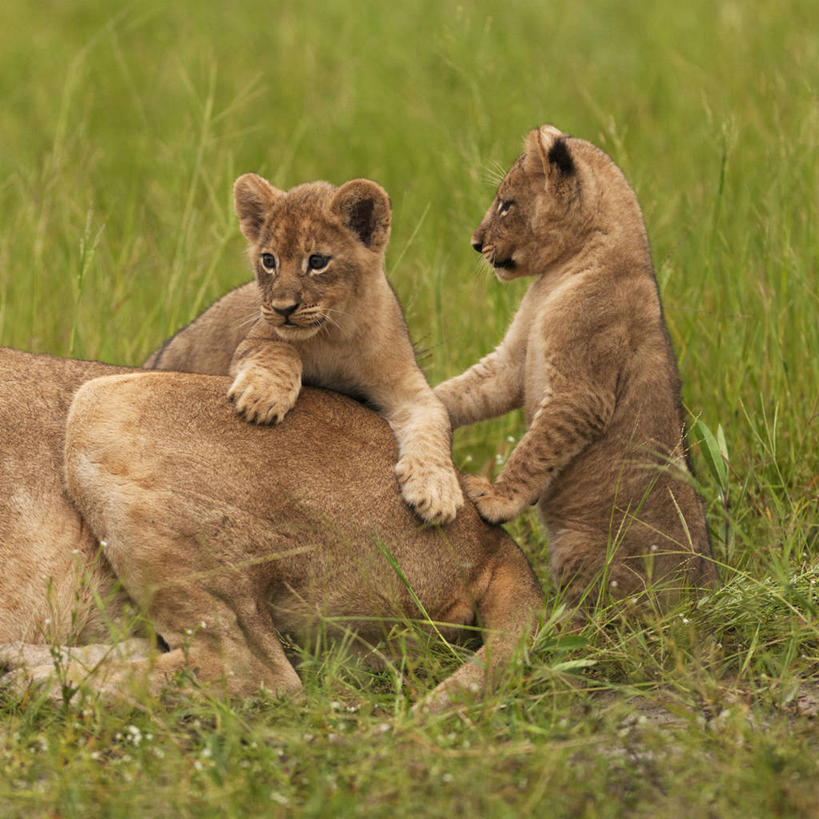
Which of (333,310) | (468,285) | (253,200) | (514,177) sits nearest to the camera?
(333,310)

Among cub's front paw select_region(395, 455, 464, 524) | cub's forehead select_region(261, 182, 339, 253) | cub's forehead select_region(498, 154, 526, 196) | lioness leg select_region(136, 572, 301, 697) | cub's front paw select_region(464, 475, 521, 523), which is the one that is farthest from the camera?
cub's forehead select_region(498, 154, 526, 196)

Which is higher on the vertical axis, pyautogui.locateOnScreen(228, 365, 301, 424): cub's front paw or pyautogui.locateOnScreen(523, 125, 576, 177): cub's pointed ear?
pyautogui.locateOnScreen(523, 125, 576, 177): cub's pointed ear

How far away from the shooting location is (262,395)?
3936 millimetres

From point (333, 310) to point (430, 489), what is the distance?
2.48 ft

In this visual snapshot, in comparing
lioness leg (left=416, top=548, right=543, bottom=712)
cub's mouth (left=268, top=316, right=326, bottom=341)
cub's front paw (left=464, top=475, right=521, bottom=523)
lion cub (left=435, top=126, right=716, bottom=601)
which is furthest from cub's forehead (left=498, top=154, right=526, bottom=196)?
lioness leg (left=416, top=548, right=543, bottom=712)

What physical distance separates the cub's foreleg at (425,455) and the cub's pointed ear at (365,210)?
1.85 ft

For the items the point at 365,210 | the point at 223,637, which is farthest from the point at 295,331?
the point at 223,637

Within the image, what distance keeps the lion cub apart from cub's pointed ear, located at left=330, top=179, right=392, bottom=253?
487 mm

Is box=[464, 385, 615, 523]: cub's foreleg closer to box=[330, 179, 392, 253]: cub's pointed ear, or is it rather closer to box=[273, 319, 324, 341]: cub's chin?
box=[273, 319, 324, 341]: cub's chin

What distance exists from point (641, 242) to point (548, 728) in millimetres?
2067

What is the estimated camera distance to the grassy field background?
2969mm

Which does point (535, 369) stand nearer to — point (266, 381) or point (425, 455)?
point (425, 455)

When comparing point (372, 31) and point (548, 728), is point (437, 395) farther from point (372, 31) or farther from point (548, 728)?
point (372, 31)

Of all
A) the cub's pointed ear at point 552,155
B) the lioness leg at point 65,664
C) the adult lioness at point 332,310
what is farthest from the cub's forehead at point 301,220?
the lioness leg at point 65,664
